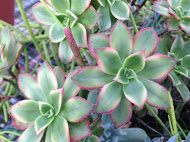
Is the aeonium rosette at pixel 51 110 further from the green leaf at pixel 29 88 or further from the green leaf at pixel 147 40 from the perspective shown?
the green leaf at pixel 147 40

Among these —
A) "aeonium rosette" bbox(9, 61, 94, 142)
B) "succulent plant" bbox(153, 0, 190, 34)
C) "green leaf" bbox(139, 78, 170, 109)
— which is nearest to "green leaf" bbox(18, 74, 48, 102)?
"aeonium rosette" bbox(9, 61, 94, 142)

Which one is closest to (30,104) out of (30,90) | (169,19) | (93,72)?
(30,90)

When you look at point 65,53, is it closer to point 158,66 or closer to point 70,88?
point 70,88

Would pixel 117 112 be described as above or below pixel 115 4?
below

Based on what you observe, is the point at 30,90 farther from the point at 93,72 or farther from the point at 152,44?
the point at 152,44

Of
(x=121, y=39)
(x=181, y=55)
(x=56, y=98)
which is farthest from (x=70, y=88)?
(x=181, y=55)

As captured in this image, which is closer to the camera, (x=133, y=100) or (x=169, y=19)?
(x=133, y=100)

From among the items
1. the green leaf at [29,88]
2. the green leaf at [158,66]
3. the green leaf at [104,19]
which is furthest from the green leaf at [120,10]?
the green leaf at [29,88]
